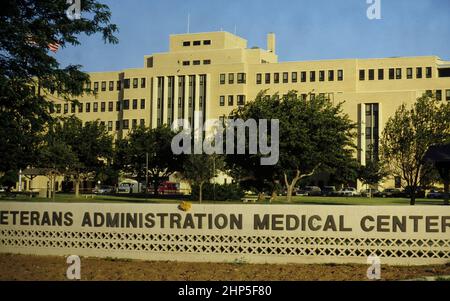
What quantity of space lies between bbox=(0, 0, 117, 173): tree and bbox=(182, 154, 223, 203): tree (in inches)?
1397

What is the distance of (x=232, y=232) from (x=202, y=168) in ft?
127

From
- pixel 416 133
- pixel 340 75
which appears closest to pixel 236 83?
pixel 340 75

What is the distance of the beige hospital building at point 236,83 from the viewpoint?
97562 mm

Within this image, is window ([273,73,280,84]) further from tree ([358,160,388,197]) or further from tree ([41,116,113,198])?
tree ([41,116,113,198])

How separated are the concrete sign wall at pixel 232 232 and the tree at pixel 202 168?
35.8m

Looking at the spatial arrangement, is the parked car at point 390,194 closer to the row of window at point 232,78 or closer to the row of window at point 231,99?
the row of window at point 231,99

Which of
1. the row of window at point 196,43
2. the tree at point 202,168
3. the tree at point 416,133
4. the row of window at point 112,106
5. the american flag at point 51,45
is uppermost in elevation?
the row of window at point 196,43

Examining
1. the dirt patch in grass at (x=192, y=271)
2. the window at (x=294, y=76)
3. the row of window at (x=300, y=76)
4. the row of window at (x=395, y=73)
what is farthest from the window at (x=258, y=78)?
the dirt patch in grass at (x=192, y=271)

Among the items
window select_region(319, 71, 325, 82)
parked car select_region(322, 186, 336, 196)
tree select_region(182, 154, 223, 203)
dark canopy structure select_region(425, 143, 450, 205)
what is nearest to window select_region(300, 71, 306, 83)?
window select_region(319, 71, 325, 82)

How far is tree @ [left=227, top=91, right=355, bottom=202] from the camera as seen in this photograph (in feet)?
168

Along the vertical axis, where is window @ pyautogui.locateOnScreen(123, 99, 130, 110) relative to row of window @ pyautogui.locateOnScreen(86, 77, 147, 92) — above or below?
below

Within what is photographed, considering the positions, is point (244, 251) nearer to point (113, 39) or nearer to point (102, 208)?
point (102, 208)
